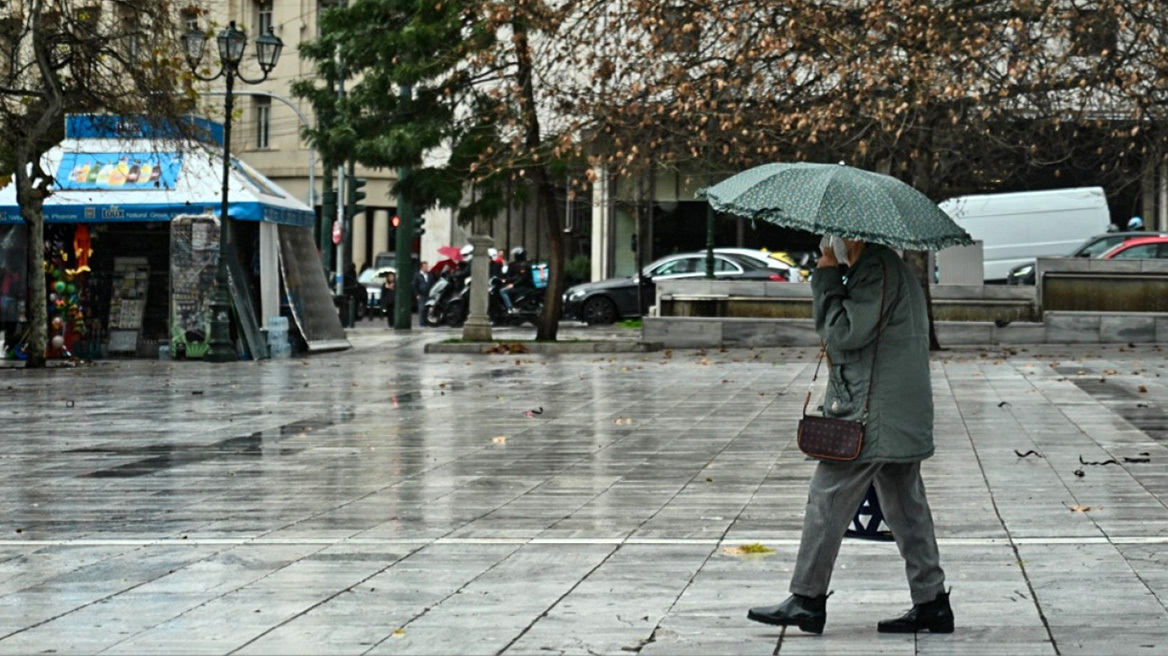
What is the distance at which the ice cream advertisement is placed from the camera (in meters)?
28.2

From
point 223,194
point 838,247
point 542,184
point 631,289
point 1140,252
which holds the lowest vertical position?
point 631,289

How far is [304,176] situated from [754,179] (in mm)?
58939

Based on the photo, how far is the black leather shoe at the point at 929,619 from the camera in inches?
264

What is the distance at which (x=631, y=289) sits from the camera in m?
43.4

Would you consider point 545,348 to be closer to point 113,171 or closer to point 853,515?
point 113,171

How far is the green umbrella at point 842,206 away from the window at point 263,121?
5978 centimetres

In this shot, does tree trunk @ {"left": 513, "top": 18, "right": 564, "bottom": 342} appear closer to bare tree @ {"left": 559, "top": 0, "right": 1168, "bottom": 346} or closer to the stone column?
the stone column

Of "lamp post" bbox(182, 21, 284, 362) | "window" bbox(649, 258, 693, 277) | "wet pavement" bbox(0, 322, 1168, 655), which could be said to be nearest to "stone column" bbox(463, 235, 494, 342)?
"lamp post" bbox(182, 21, 284, 362)

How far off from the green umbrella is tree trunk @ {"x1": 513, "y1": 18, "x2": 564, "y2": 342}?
21.7 m

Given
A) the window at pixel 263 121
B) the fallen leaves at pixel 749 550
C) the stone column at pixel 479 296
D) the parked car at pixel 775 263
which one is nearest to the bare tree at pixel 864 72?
the stone column at pixel 479 296

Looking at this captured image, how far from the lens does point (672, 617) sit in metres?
7.05

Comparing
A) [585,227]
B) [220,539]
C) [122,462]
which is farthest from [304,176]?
[220,539]

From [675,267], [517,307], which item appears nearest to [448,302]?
[517,307]

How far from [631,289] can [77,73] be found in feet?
64.9
